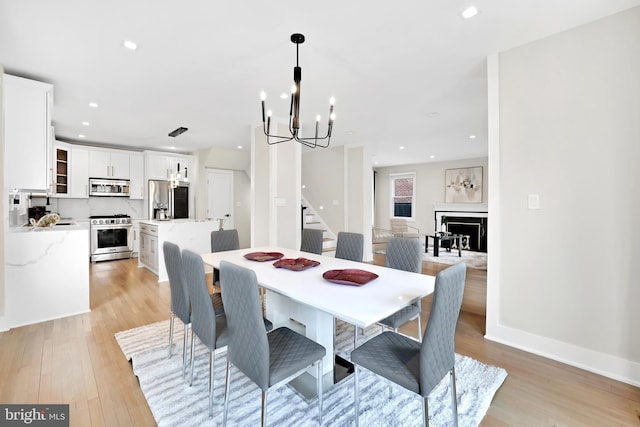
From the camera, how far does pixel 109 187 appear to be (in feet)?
19.9

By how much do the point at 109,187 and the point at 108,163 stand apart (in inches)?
19.7

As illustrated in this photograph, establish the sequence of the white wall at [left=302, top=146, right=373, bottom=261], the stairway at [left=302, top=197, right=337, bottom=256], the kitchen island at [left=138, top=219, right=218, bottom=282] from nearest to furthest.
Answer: the kitchen island at [left=138, top=219, right=218, bottom=282] → the white wall at [left=302, top=146, right=373, bottom=261] → the stairway at [left=302, top=197, right=337, bottom=256]

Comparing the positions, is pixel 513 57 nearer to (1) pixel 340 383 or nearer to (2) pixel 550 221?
(2) pixel 550 221

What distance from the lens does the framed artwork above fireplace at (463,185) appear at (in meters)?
7.72

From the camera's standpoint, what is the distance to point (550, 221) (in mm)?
2285

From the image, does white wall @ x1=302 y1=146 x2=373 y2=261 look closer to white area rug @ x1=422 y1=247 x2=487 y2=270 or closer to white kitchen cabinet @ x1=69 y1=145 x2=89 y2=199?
white area rug @ x1=422 y1=247 x2=487 y2=270

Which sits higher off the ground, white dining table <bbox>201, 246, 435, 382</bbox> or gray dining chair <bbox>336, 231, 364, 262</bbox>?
gray dining chair <bbox>336, 231, 364, 262</bbox>

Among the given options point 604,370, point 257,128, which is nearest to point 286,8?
point 257,128

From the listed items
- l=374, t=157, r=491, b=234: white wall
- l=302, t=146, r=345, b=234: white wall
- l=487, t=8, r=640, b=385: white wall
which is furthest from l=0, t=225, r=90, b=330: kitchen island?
l=374, t=157, r=491, b=234: white wall

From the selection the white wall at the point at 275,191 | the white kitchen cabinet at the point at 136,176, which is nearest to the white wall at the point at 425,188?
the white wall at the point at 275,191

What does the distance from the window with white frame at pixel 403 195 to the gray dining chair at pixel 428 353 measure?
8.09 m

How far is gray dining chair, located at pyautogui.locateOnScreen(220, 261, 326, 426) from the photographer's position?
132 cm

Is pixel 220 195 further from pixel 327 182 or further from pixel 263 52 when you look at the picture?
pixel 263 52

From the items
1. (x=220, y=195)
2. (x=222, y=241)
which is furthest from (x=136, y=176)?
(x=222, y=241)
